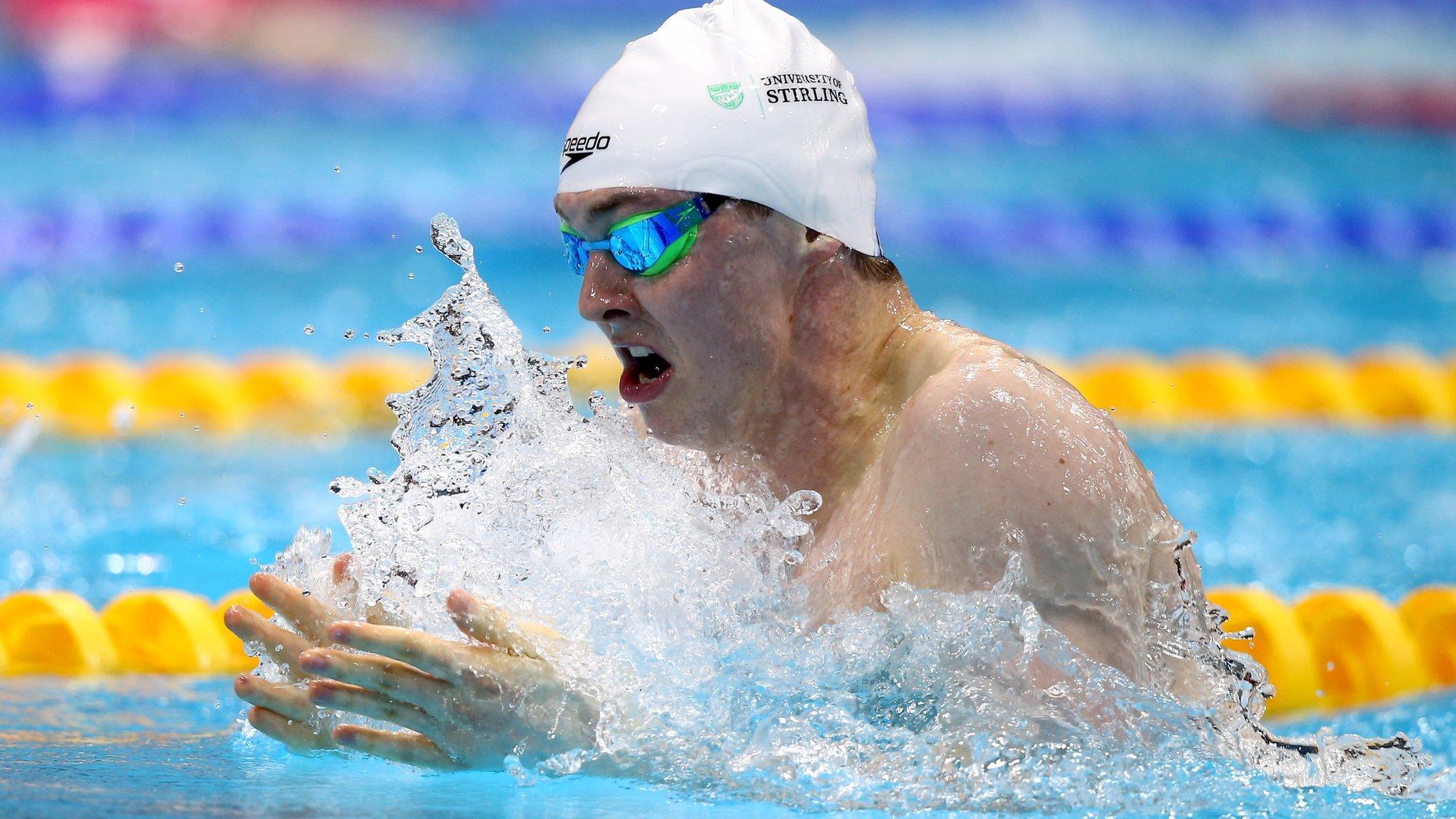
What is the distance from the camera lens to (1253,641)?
3.03m

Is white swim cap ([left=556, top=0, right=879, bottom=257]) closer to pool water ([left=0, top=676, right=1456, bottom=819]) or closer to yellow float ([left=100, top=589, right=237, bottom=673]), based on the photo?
pool water ([left=0, top=676, right=1456, bottom=819])

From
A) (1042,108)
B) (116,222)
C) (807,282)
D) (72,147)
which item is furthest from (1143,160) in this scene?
(807,282)

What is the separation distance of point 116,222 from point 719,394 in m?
8.09

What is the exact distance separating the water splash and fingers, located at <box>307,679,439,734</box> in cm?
19

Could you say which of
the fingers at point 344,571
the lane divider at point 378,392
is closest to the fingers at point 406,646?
the fingers at point 344,571

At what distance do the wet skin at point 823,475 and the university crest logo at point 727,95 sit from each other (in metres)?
0.15

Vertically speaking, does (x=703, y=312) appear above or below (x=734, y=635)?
above

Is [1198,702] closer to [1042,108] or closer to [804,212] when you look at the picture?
[804,212]

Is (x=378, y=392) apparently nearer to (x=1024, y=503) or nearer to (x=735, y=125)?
(x=735, y=125)

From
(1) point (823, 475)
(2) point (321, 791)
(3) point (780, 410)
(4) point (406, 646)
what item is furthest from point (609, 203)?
(2) point (321, 791)

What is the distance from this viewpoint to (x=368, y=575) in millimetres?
2041

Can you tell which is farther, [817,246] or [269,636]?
[817,246]

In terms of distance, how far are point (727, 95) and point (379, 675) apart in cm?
92

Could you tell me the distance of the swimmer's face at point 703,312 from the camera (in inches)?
77.4
